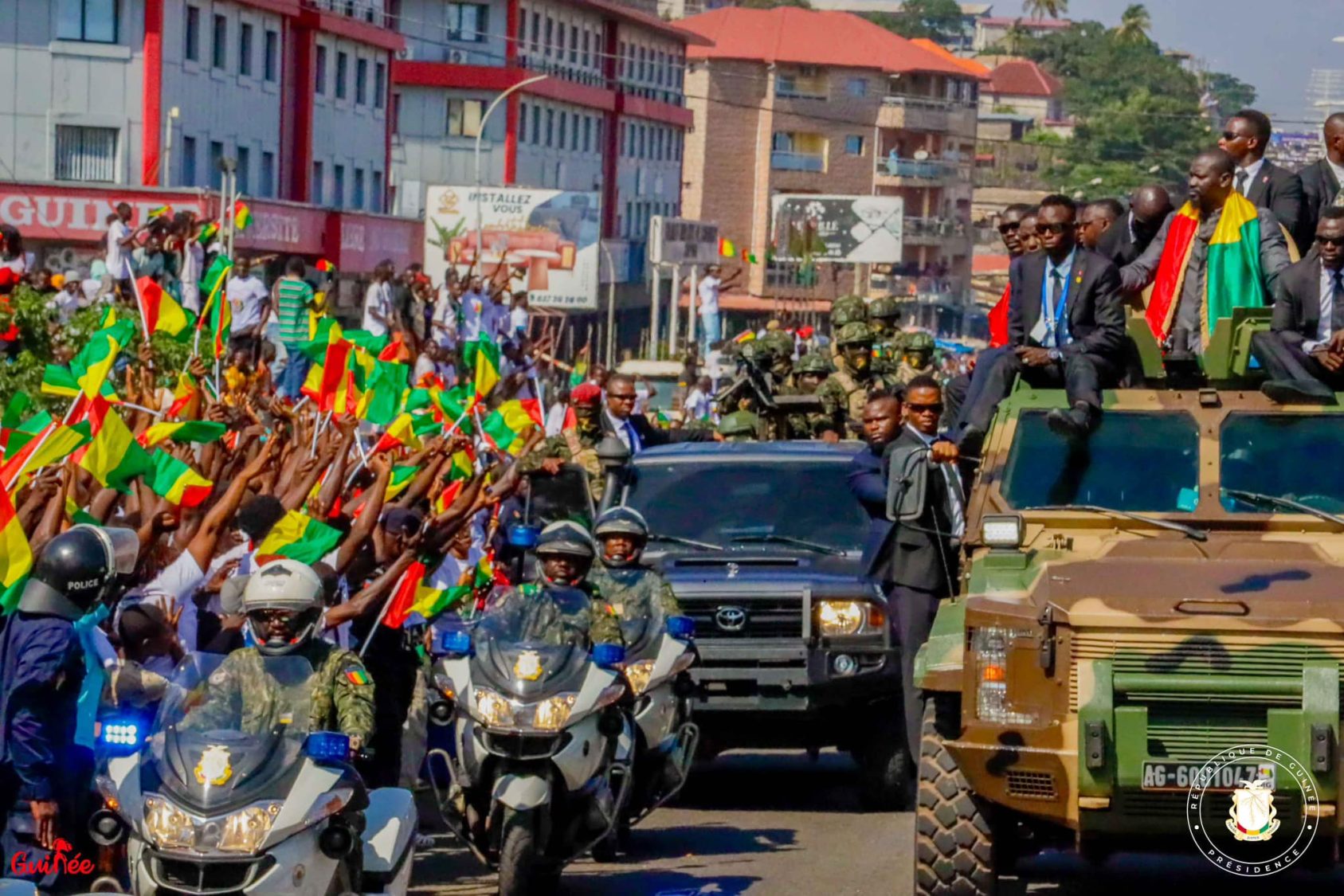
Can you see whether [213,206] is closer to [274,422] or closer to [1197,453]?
[274,422]

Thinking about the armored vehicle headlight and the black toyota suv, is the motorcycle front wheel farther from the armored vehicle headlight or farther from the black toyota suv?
the black toyota suv

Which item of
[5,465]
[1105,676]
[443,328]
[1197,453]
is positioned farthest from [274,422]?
[443,328]

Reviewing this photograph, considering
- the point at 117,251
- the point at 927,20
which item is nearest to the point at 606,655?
the point at 117,251

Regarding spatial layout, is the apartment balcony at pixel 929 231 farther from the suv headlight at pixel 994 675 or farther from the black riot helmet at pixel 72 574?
the black riot helmet at pixel 72 574

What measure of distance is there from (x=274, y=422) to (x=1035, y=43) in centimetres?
15424

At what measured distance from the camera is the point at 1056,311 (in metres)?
11.6

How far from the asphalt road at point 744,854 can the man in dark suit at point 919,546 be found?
634 mm

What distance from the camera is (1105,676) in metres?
8.48

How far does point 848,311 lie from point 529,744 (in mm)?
9986

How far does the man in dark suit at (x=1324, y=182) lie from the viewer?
12797mm

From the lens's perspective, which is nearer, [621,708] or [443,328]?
[621,708]

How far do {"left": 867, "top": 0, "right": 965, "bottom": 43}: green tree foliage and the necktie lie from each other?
141327 mm

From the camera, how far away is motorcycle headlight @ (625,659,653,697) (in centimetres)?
1098

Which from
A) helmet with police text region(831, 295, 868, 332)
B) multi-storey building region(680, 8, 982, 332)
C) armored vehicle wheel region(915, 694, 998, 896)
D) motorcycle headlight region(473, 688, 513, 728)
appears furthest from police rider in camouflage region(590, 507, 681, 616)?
multi-storey building region(680, 8, 982, 332)
